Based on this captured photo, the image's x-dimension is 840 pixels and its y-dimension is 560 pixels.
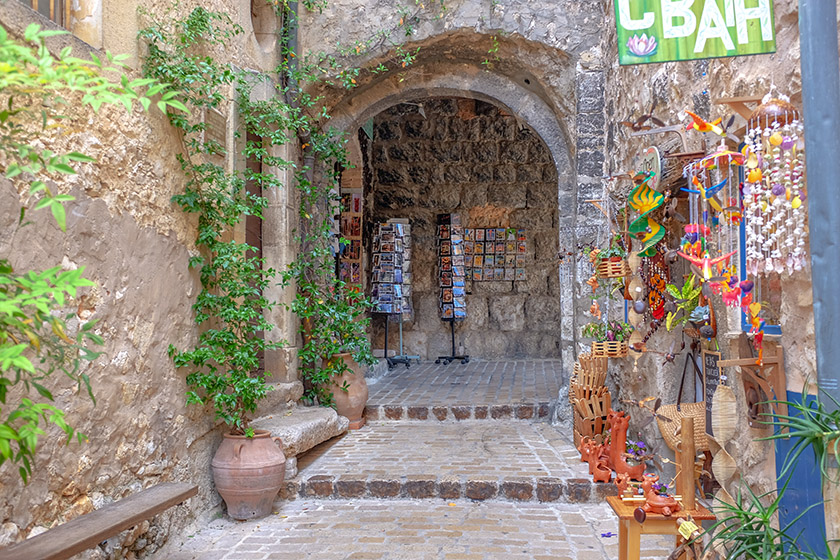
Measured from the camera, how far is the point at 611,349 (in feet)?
13.3

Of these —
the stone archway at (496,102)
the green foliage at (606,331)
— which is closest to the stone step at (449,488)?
the green foliage at (606,331)

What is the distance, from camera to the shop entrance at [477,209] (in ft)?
31.1

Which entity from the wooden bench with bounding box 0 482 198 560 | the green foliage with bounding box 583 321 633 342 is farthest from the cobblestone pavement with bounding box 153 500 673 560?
the green foliage with bounding box 583 321 633 342

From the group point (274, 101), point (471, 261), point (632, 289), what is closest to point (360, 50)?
point (274, 101)

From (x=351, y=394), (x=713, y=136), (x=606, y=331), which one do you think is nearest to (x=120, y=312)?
(x=713, y=136)

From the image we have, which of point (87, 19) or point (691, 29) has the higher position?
point (87, 19)

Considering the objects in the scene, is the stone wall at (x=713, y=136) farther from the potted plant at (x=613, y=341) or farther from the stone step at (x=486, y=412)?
the stone step at (x=486, y=412)

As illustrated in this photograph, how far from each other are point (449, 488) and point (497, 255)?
6.01 meters

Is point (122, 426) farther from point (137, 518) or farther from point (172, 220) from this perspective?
point (172, 220)

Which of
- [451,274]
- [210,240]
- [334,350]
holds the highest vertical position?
[451,274]

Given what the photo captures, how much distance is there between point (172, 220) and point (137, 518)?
145 cm

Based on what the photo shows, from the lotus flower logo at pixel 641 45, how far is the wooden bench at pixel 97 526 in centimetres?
239

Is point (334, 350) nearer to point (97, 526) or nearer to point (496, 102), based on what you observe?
point (496, 102)

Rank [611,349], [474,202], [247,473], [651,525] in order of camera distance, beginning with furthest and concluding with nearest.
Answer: [474,202]
[611,349]
[247,473]
[651,525]
